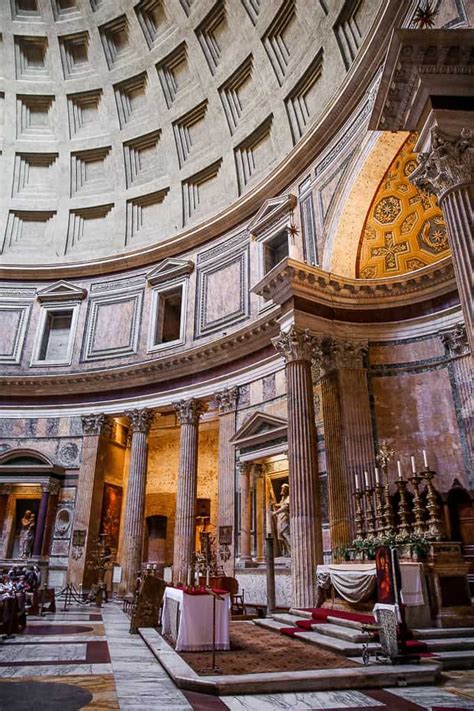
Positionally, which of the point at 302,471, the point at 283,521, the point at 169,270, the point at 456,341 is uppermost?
the point at 169,270

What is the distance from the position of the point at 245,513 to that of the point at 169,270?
10168 millimetres

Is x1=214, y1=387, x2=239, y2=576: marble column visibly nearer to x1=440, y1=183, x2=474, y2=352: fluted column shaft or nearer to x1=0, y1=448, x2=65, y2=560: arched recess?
x1=0, y1=448, x2=65, y2=560: arched recess

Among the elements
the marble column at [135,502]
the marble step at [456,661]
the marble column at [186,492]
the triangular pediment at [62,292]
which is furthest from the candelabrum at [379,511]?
the triangular pediment at [62,292]

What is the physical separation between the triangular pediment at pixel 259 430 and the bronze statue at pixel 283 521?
148cm

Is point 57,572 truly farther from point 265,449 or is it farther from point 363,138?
point 363,138

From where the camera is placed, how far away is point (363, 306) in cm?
1305

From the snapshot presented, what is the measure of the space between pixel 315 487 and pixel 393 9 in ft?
34.7

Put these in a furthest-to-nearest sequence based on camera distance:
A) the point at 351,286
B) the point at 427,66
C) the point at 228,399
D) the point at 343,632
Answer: the point at 228,399 → the point at 351,286 → the point at 343,632 → the point at 427,66

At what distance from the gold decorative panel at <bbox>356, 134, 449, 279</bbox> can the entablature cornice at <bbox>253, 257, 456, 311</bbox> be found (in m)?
0.69

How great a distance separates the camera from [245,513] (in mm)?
14758

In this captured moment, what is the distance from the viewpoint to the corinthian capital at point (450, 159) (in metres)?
6.32

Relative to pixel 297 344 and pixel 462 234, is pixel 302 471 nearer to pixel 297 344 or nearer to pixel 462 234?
pixel 297 344

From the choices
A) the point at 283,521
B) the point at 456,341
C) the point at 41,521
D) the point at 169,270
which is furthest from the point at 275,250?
the point at 41,521

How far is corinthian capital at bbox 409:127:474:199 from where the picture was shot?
6.32 meters
